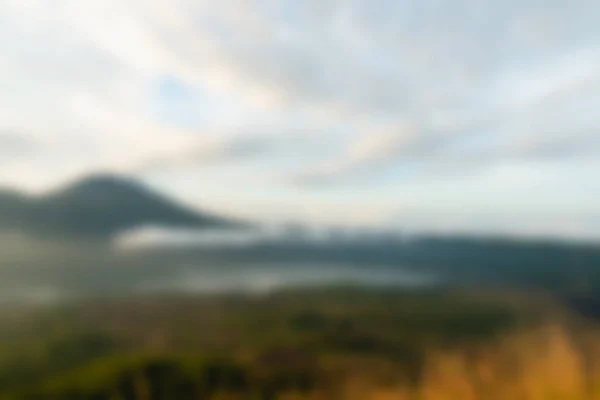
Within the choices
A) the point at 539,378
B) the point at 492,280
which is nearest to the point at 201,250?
the point at 492,280

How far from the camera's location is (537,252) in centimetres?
200

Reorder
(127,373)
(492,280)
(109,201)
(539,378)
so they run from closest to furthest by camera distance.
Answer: (127,373) < (109,201) < (539,378) < (492,280)

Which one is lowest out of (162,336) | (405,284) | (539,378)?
(539,378)

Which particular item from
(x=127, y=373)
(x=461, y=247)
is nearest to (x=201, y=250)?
(x=127, y=373)

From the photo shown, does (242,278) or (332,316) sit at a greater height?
(242,278)

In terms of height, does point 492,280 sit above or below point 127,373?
above

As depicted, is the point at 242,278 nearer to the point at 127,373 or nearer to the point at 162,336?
the point at 162,336

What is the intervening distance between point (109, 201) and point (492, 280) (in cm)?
149

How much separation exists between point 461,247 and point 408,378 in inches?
22.3

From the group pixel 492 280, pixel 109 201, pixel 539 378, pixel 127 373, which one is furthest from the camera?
pixel 492 280

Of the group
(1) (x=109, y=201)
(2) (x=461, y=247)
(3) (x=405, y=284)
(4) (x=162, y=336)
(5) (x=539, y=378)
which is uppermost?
(1) (x=109, y=201)

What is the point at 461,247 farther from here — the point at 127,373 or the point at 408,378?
the point at 127,373

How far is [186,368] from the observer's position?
5.35 feet

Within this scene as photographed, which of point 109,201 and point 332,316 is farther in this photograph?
point 332,316
